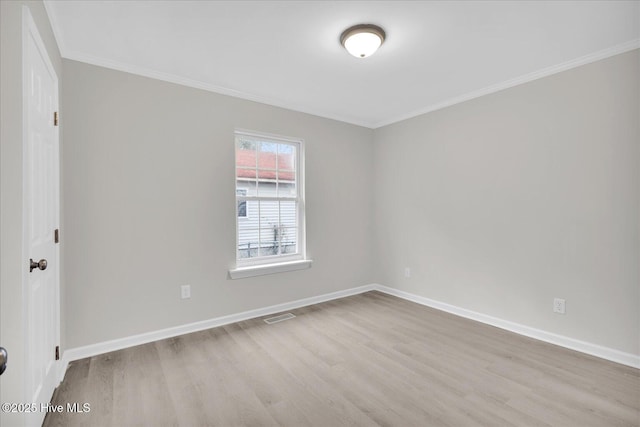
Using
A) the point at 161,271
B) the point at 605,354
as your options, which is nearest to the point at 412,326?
the point at 605,354

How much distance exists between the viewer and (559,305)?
2838 millimetres

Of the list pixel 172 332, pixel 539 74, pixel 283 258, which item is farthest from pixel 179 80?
pixel 539 74

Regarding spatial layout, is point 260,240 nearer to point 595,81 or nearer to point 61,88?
point 61,88

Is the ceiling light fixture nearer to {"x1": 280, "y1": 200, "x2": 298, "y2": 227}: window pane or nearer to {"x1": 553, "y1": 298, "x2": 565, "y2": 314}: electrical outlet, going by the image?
{"x1": 280, "y1": 200, "x2": 298, "y2": 227}: window pane

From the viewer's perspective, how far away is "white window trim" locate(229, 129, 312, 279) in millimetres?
3461

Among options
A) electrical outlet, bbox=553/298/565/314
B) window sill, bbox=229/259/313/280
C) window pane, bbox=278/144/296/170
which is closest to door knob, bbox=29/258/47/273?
window sill, bbox=229/259/313/280

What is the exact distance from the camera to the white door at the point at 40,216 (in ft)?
4.81

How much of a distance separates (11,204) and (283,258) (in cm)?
274

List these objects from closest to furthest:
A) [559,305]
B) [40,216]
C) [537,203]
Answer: [40,216]
[559,305]
[537,203]

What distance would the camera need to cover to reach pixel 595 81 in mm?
2613

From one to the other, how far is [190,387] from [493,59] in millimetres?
3552

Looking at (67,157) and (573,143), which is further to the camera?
(573,143)

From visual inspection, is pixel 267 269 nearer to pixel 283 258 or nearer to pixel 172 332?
pixel 283 258

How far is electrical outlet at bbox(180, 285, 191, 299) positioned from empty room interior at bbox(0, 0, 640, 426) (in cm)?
3
